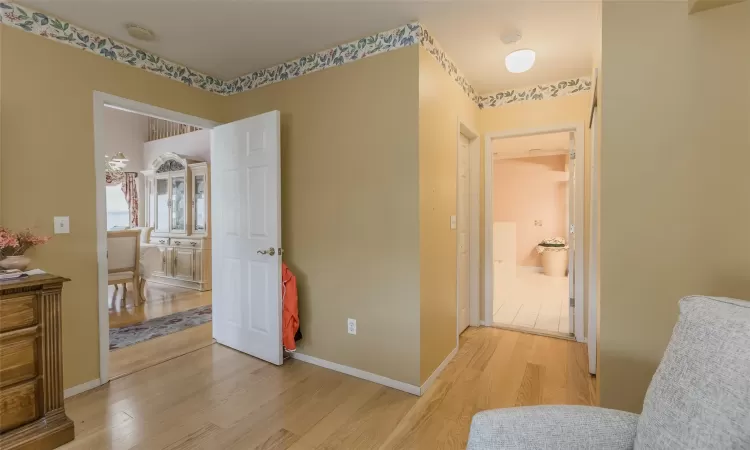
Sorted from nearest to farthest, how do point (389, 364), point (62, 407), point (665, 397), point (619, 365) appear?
point (665, 397) → point (619, 365) → point (62, 407) → point (389, 364)

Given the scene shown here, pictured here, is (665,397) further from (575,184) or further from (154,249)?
(154,249)

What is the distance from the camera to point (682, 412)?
0.84 metres

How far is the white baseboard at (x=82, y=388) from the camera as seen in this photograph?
222cm

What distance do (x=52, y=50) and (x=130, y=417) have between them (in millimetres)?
2359

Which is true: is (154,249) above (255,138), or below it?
below

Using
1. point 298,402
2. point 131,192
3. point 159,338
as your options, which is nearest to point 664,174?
point 298,402

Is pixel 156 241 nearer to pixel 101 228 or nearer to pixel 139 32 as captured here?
pixel 101 228

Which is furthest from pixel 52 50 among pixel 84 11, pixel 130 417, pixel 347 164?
pixel 130 417

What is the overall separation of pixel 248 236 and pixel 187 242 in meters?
3.14

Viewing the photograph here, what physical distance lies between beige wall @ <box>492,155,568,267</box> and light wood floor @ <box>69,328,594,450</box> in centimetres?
462

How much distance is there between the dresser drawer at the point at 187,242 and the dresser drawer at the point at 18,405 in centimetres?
362

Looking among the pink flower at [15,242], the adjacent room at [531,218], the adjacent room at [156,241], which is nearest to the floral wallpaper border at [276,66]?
the adjacent room at [156,241]

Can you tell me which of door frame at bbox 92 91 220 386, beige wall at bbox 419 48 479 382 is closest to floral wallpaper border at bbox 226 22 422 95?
beige wall at bbox 419 48 479 382

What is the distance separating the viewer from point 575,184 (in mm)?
3186
